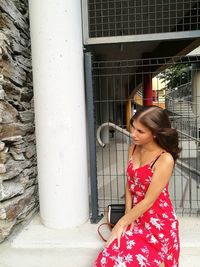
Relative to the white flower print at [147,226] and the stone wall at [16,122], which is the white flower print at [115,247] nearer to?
the white flower print at [147,226]

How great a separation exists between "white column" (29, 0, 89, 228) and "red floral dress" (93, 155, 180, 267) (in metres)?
0.85

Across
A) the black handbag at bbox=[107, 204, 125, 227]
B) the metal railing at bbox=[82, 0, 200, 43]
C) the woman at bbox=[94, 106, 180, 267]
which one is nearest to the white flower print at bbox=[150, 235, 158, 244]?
the woman at bbox=[94, 106, 180, 267]

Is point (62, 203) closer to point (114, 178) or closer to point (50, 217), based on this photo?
point (50, 217)

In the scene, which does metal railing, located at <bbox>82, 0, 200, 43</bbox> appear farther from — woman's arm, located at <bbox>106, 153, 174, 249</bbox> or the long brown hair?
woman's arm, located at <bbox>106, 153, 174, 249</bbox>

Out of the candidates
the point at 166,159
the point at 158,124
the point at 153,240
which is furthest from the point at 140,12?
the point at 153,240

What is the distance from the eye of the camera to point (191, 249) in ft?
7.89

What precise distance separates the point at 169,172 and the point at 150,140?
0.25 m

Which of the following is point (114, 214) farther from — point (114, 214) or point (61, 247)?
point (61, 247)

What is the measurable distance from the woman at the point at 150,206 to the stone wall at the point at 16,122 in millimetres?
1135

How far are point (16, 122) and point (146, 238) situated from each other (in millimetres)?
1644

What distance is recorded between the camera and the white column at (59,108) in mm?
2555

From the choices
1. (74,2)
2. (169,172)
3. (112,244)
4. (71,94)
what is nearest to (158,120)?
(169,172)

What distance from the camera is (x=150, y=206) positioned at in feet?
6.09

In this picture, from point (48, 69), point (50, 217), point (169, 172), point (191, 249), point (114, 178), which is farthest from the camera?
point (114, 178)
